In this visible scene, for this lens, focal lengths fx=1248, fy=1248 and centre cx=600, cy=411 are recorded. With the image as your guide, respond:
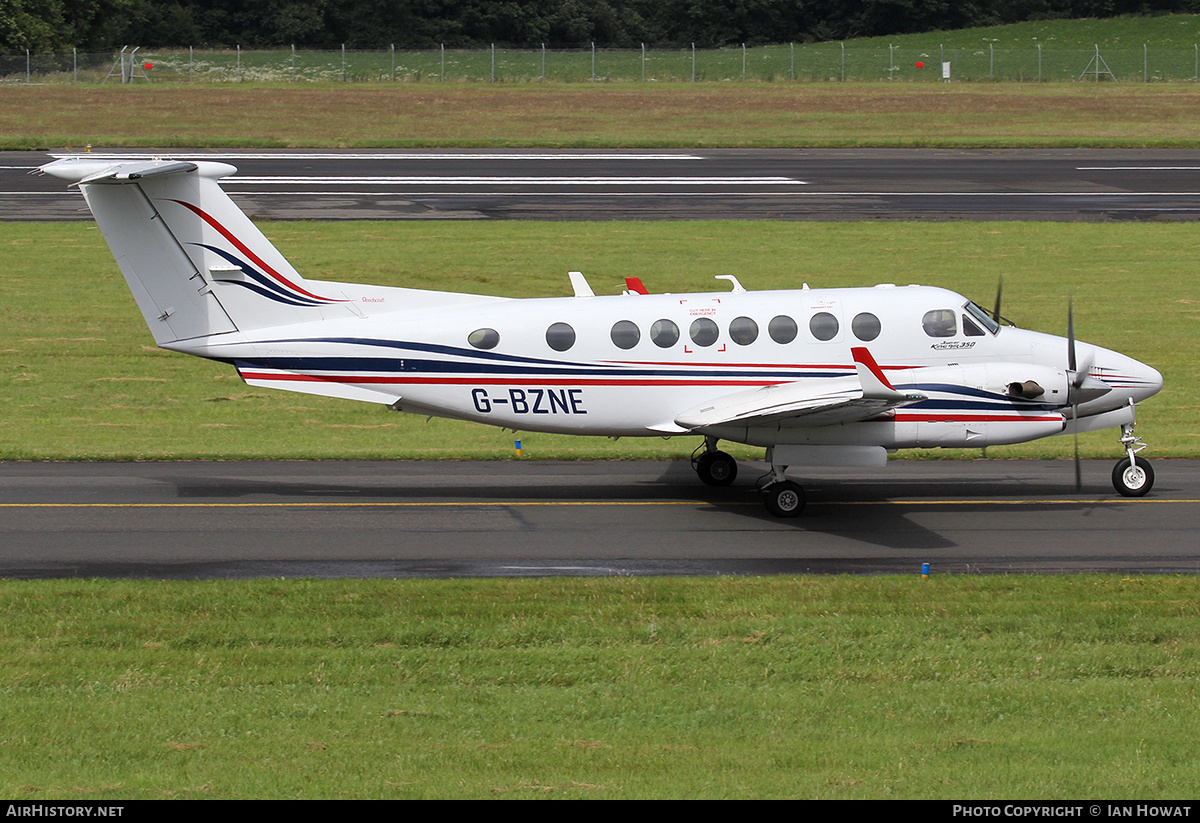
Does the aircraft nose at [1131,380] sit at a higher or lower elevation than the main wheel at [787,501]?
higher

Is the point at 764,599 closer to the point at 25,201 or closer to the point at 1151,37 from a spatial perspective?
the point at 25,201

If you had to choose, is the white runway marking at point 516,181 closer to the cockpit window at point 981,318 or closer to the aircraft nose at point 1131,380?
the cockpit window at point 981,318

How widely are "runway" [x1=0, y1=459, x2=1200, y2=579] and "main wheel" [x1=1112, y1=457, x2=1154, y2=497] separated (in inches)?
6.3

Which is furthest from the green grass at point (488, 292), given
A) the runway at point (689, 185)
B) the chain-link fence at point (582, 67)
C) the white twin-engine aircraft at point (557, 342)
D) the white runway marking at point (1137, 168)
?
the chain-link fence at point (582, 67)

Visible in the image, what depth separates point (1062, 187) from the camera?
41938mm

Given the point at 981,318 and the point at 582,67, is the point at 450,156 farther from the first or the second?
the point at 981,318

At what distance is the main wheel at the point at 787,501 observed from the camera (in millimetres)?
16703

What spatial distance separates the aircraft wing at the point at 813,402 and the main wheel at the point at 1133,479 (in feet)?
12.7

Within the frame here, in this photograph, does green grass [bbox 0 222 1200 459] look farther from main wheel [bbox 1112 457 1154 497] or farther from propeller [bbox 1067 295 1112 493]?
propeller [bbox 1067 295 1112 493]

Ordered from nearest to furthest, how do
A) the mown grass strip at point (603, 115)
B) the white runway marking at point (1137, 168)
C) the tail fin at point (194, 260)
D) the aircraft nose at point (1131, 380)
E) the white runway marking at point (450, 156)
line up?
the tail fin at point (194, 260)
the aircraft nose at point (1131, 380)
the white runway marking at point (1137, 168)
the white runway marking at point (450, 156)
the mown grass strip at point (603, 115)

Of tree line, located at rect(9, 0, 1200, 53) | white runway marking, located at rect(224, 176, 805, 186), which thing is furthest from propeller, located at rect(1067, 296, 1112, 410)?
tree line, located at rect(9, 0, 1200, 53)

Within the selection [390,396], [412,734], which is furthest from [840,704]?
[390,396]

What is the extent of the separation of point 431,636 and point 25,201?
1270 inches

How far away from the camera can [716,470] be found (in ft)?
60.8
